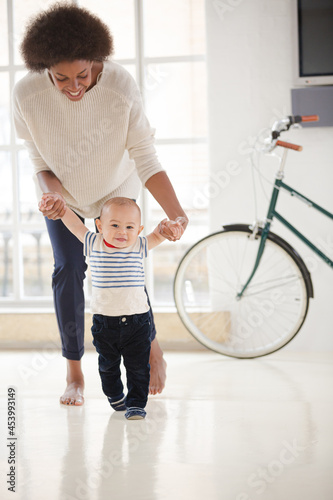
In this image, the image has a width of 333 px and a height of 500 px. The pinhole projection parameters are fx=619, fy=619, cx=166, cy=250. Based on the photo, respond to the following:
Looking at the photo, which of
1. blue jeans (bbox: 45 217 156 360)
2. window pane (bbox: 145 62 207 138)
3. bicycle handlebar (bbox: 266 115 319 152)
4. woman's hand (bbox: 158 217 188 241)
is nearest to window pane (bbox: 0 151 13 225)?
window pane (bbox: 145 62 207 138)

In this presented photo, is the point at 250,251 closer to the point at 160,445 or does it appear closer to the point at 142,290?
the point at 142,290

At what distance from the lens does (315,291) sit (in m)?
2.72

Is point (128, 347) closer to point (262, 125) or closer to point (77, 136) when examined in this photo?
point (77, 136)

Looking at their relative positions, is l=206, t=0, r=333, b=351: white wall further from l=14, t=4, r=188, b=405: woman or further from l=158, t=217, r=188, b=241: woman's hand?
l=158, t=217, r=188, b=241: woman's hand

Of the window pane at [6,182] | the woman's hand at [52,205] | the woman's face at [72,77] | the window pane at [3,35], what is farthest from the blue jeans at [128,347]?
the window pane at [3,35]

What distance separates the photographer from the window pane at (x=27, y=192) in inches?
119

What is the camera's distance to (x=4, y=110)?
3.03 m

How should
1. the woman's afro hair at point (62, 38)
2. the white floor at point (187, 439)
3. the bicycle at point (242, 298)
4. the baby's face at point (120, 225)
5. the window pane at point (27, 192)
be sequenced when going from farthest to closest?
the window pane at point (27, 192)
the bicycle at point (242, 298)
the baby's face at point (120, 225)
the woman's afro hair at point (62, 38)
the white floor at point (187, 439)

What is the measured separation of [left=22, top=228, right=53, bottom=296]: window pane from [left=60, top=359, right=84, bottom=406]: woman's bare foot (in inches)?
46.4

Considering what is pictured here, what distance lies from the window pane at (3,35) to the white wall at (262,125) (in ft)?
3.20

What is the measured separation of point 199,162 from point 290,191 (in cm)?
53

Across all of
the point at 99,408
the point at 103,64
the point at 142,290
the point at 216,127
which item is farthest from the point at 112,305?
the point at 216,127

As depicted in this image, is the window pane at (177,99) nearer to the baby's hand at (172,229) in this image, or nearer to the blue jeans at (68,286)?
the blue jeans at (68,286)

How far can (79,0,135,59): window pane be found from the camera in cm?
286
